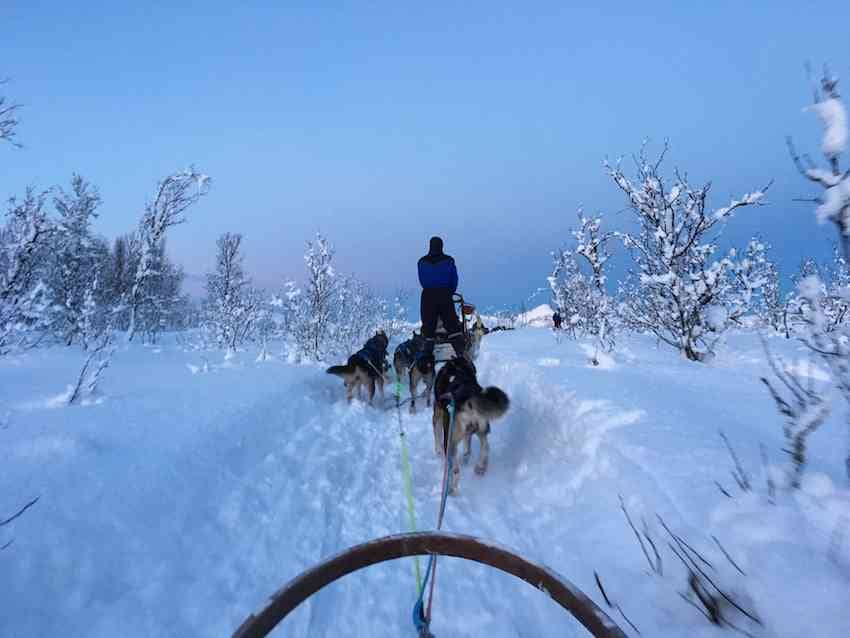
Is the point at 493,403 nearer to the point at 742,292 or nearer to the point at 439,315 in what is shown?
the point at 439,315

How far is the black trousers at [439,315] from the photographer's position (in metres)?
7.22

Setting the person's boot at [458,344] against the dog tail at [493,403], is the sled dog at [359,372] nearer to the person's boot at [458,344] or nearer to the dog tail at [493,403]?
the person's boot at [458,344]

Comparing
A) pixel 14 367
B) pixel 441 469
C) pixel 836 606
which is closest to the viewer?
pixel 836 606

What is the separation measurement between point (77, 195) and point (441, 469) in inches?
698

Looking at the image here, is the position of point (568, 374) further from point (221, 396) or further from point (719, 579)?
point (221, 396)

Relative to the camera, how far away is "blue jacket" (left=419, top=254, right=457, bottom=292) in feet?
23.2

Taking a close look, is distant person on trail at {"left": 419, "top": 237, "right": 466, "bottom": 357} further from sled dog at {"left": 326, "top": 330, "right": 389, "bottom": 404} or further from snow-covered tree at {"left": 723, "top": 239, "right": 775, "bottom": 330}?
snow-covered tree at {"left": 723, "top": 239, "right": 775, "bottom": 330}

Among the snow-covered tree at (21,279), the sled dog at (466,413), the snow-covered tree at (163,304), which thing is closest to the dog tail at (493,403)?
the sled dog at (466,413)

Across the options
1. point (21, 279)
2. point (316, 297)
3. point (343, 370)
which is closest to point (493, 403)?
point (343, 370)

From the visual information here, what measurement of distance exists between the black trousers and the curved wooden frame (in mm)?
5882

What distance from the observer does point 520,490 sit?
3.98 meters

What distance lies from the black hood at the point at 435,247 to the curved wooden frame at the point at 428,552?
6.07 meters

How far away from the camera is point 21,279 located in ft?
17.4

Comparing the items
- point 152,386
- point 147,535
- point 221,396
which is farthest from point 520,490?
point 152,386
